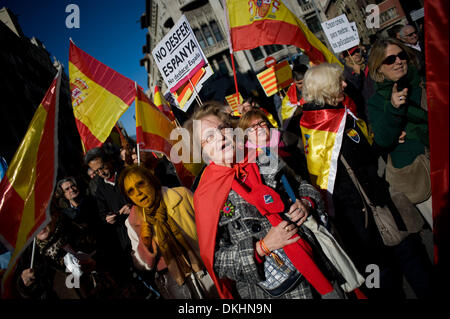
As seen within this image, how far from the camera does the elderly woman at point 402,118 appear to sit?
6.18ft

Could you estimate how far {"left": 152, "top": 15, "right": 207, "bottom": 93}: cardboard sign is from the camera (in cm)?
356

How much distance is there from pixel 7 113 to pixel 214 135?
21764 mm

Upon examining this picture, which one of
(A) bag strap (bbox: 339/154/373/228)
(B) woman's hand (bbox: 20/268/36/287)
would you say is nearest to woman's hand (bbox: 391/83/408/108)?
(A) bag strap (bbox: 339/154/373/228)

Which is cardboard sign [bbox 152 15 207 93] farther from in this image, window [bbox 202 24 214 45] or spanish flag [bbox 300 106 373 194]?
window [bbox 202 24 214 45]

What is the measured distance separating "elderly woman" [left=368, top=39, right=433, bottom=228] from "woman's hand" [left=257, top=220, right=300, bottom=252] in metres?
1.27

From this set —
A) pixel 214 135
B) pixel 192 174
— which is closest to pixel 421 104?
pixel 214 135

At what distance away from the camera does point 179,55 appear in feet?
12.3

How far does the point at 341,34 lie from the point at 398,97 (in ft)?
14.9

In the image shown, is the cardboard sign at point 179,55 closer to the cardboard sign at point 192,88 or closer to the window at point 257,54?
the cardboard sign at point 192,88

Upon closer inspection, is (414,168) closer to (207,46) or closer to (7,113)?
(7,113)

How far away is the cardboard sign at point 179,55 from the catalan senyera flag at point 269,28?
606mm

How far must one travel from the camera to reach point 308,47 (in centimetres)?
302

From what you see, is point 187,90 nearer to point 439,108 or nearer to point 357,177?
point 357,177
